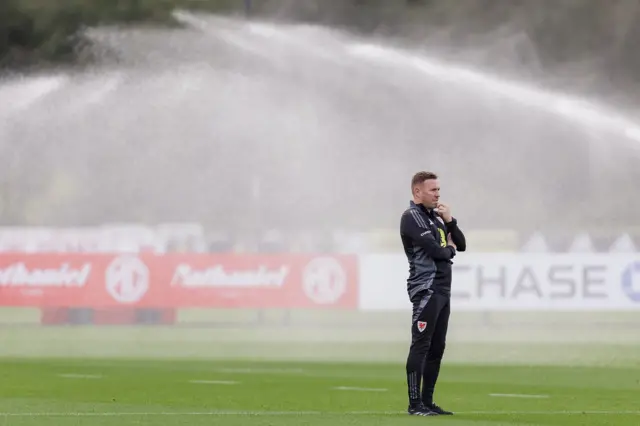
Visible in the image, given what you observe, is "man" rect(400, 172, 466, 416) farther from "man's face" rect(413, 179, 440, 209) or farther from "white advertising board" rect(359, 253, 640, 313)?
"white advertising board" rect(359, 253, 640, 313)

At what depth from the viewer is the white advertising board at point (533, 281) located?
76.1 feet

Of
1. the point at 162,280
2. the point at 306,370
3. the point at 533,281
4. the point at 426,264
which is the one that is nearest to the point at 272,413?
the point at 426,264

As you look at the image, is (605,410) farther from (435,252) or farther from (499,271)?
(499,271)

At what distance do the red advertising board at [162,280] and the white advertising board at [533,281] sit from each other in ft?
2.32

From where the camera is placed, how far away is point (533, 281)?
23.7 metres

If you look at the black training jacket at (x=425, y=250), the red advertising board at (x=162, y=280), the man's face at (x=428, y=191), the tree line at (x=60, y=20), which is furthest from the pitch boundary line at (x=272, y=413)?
the tree line at (x=60, y=20)

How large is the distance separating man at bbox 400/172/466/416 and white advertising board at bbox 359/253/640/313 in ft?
40.6

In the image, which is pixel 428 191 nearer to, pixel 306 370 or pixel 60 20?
pixel 306 370

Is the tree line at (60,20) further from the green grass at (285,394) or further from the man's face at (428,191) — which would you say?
the man's face at (428,191)

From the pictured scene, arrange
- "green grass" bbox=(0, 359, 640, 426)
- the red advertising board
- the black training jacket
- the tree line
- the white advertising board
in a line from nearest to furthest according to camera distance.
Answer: the black training jacket, "green grass" bbox=(0, 359, 640, 426), the white advertising board, the red advertising board, the tree line

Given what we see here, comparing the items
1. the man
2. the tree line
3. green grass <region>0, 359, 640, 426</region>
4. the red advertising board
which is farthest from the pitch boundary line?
the tree line

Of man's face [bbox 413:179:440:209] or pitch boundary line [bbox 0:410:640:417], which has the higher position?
man's face [bbox 413:179:440:209]

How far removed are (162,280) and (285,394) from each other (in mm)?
11454

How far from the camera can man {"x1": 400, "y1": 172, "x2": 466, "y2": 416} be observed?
11.0 m
